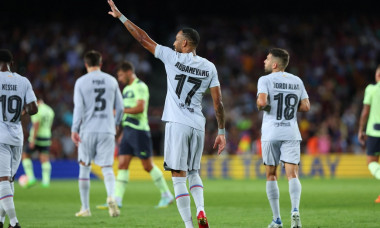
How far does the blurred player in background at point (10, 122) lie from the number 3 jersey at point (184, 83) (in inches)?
84.3

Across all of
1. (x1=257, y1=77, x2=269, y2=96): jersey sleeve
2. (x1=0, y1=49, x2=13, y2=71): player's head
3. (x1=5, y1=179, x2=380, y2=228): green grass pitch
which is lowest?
(x1=5, y1=179, x2=380, y2=228): green grass pitch

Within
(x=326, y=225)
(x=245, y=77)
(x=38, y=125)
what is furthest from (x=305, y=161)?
(x=326, y=225)

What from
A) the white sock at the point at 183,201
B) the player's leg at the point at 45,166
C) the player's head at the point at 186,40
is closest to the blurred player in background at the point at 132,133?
the player's head at the point at 186,40

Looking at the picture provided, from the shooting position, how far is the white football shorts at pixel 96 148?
11.0 m

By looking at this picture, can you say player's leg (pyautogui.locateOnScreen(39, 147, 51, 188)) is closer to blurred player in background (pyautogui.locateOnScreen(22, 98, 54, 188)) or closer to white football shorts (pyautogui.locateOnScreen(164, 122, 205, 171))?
blurred player in background (pyautogui.locateOnScreen(22, 98, 54, 188))

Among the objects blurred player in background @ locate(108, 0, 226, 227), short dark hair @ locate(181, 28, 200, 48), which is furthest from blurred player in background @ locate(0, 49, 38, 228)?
short dark hair @ locate(181, 28, 200, 48)

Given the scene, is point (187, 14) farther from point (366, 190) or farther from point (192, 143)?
point (192, 143)

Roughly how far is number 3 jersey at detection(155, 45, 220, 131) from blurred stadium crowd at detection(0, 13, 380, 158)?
19.5 m

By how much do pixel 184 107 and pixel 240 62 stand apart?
24989 mm

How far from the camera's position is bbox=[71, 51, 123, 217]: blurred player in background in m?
11.0

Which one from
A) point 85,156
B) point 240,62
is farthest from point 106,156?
point 240,62

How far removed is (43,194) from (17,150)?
835cm

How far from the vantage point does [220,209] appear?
12094mm

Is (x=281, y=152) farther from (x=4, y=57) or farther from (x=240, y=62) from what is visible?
(x=240, y=62)
